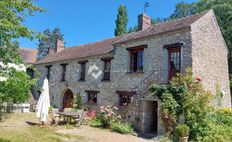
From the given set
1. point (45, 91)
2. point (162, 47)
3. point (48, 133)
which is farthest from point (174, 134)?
point (45, 91)

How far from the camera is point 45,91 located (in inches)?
548

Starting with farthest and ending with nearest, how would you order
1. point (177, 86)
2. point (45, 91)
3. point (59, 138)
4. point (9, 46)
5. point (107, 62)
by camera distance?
point (107, 62)
point (45, 91)
point (177, 86)
point (59, 138)
point (9, 46)

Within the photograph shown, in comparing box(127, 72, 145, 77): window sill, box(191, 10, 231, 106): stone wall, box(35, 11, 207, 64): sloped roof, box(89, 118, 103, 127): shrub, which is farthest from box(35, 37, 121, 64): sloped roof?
box(191, 10, 231, 106): stone wall

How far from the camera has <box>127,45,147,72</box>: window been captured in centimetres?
1522

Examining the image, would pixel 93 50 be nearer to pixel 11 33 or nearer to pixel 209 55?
pixel 209 55

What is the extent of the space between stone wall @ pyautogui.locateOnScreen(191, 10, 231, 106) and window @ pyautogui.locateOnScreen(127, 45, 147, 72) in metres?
3.37

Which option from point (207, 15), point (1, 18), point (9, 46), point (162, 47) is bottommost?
point (9, 46)

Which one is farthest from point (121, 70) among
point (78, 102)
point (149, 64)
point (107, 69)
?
point (78, 102)

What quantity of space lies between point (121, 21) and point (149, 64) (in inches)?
1048

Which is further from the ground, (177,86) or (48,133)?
(177,86)

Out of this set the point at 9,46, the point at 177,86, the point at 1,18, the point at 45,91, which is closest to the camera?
the point at 1,18

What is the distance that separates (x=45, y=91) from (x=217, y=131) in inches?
380

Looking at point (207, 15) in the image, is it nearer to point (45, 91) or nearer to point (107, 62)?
point (107, 62)

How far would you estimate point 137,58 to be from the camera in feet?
51.1
